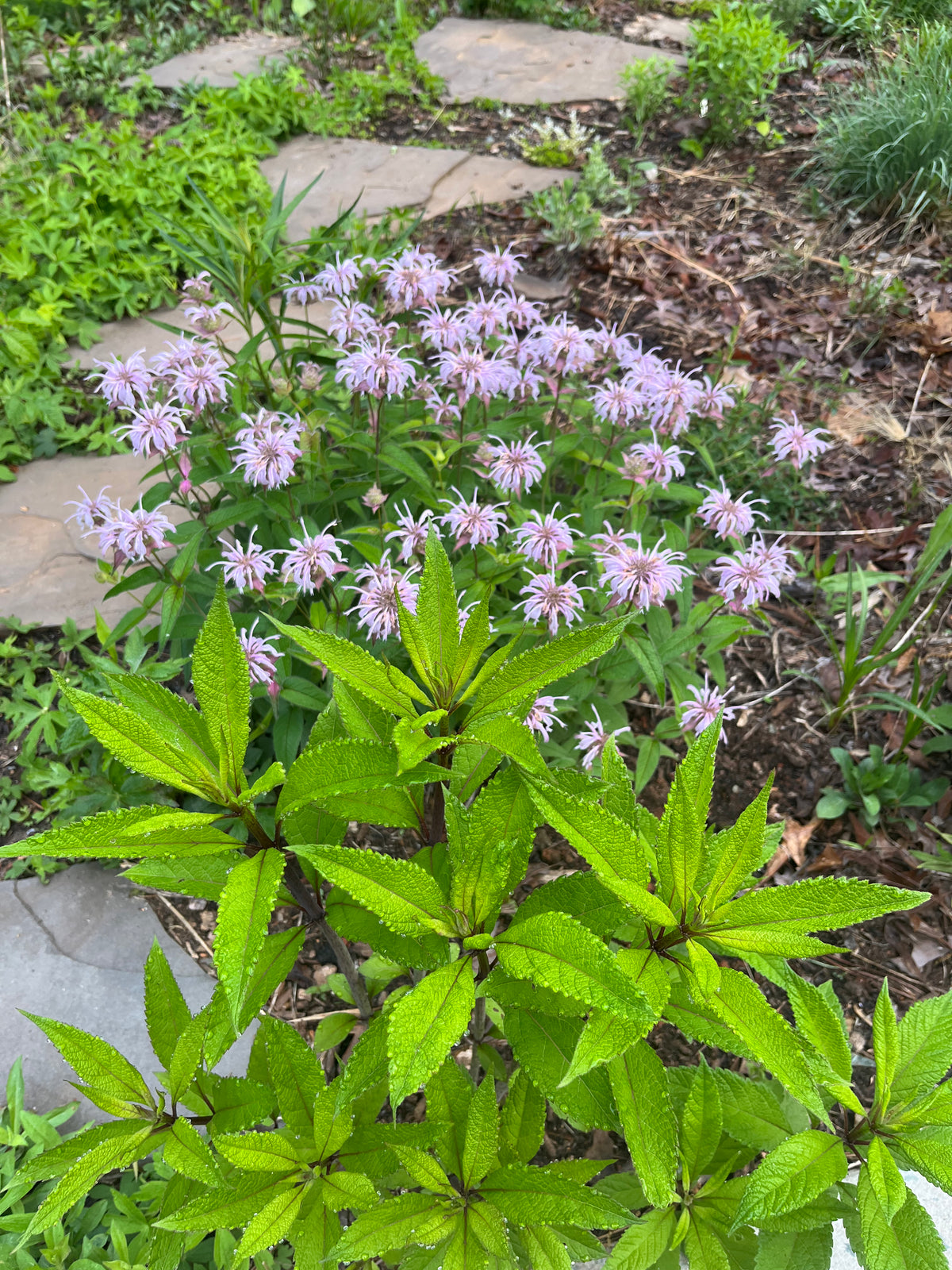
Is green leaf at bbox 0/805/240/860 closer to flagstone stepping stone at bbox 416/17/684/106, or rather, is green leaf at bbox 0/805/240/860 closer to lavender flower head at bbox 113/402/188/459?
lavender flower head at bbox 113/402/188/459

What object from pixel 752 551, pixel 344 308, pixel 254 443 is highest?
pixel 344 308

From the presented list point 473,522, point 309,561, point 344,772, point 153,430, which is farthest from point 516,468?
point 344,772

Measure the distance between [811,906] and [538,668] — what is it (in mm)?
424

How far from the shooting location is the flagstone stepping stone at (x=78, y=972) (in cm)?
215

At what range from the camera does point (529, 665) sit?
1.11 metres

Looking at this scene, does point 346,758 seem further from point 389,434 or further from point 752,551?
point 389,434

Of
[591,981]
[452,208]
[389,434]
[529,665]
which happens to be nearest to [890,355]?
[452,208]

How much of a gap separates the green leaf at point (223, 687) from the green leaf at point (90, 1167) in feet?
1.87

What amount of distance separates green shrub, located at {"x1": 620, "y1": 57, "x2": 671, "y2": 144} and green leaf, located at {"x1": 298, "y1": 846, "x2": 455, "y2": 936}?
5705 millimetres

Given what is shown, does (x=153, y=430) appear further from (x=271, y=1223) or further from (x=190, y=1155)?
(x=271, y=1223)

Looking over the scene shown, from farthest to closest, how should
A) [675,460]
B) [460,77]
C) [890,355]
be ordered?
1. [460,77]
2. [890,355]
3. [675,460]

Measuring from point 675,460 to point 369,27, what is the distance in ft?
20.1

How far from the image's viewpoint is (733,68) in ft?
16.8

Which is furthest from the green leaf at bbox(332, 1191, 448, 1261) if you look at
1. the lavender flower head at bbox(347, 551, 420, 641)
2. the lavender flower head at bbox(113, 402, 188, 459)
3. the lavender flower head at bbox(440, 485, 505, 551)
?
the lavender flower head at bbox(113, 402, 188, 459)
